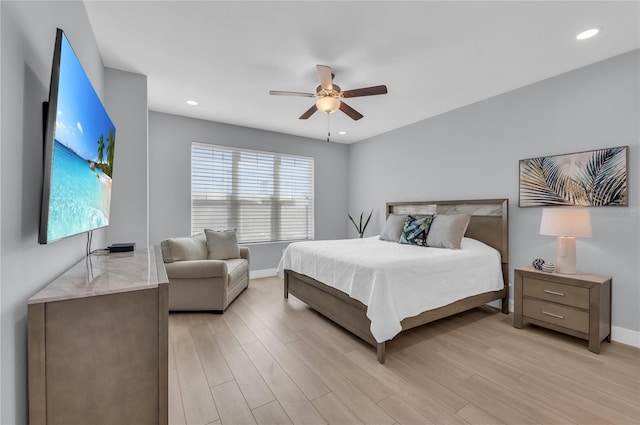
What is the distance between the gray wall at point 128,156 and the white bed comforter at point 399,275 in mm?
1802

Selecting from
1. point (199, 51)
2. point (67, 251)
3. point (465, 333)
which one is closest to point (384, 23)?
point (199, 51)

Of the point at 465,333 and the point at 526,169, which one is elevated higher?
the point at 526,169

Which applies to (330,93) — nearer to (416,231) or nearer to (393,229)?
(416,231)

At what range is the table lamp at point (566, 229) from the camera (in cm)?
248

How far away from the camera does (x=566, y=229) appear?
251 centimetres

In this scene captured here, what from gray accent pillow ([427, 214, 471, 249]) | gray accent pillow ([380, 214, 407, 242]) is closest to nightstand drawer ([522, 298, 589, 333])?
gray accent pillow ([427, 214, 471, 249])

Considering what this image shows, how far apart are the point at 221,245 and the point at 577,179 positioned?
4124mm

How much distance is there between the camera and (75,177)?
136 cm

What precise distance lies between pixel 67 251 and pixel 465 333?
328 cm

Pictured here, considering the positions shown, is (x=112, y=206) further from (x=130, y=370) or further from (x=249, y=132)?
(x=249, y=132)

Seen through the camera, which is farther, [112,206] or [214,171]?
[214,171]

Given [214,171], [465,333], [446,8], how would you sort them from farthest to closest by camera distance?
[214,171] → [465,333] → [446,8]

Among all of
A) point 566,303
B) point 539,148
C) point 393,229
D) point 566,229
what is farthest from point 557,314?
point 393,229

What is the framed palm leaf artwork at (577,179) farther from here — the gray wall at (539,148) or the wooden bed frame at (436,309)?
the wooden bed frame at (436,309)
